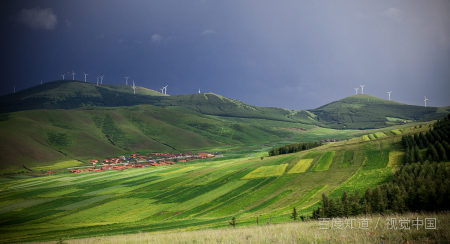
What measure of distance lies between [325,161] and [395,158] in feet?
62.0

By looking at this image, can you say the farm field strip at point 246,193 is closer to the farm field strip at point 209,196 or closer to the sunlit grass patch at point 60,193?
the farm field strip at point 209,196

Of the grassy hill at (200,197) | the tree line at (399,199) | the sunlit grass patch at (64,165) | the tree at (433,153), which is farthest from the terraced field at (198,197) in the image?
the sunlit grass patch at (64,165)

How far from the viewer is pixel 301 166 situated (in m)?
80.6

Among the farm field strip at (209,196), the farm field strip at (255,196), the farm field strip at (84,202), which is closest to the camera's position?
the farm field strip at (255,196)

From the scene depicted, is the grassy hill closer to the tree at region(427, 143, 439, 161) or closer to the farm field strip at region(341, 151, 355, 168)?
the farm field strip at region(341, 151, 355, 168)

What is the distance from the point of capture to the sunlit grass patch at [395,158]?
66738mm

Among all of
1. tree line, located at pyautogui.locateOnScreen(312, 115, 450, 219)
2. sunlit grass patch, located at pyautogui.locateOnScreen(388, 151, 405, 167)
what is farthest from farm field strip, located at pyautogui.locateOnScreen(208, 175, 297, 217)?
sunlit grass patch, located at pyautogui.locateOnScreen(388, 151, 405, 167)

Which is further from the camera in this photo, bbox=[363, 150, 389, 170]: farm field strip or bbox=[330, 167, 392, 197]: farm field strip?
bbox=[363, 150, 389, 170]: farm field strip

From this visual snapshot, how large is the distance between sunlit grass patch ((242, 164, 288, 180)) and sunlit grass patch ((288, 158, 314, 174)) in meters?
3.68

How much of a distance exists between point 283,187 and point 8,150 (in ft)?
573

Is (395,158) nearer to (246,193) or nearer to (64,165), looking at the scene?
(246,193)

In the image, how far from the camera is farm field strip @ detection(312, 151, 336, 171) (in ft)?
247

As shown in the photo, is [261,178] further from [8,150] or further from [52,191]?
[8,150]

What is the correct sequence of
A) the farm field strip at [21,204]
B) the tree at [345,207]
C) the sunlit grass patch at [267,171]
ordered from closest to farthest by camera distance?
the tree at [345,207] → the farm field strip at [21,204] → the sunlit grass patch at [267,171]
